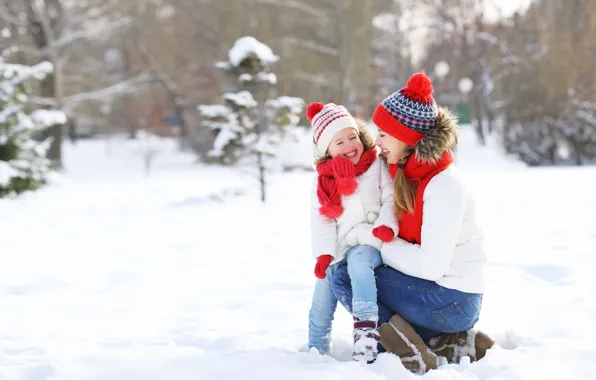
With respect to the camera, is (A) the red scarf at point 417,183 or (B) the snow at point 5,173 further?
(B) the snow at point 5,173

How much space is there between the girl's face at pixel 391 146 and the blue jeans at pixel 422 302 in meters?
0.52

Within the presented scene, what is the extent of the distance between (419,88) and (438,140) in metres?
0.25

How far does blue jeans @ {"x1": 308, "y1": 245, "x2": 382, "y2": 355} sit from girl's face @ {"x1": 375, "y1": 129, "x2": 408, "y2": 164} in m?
0.44

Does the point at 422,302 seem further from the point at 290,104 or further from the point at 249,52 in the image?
the point at 249,52

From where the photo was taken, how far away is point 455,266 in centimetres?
290

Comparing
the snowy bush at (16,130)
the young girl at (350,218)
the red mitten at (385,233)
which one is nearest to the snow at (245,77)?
the snowy bush at (16,130)

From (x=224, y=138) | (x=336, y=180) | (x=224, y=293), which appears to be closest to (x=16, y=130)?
(x=224, y=138)

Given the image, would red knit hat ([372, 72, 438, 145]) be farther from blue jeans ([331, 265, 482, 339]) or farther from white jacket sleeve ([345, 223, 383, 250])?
blue jeans ([331, 265, 482, 339])

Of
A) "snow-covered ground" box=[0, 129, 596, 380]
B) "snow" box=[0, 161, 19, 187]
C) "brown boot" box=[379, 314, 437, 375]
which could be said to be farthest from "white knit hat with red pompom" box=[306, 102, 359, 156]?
"snow" box=[0, 161, 19, 187]

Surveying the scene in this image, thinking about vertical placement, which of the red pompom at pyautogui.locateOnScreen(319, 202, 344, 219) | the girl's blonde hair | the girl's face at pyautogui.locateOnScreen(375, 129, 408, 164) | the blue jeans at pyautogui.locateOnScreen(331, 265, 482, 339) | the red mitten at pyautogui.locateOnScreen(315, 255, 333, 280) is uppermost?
the girl's face at pyautogui.locateOnScreen(375, 129, 408, 164)

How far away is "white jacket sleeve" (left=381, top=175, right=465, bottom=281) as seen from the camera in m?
2.77

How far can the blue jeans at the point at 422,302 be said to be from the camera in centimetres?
291

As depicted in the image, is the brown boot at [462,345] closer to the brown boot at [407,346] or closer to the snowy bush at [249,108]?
the brown boot at [407,346]

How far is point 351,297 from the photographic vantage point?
3037 mm
